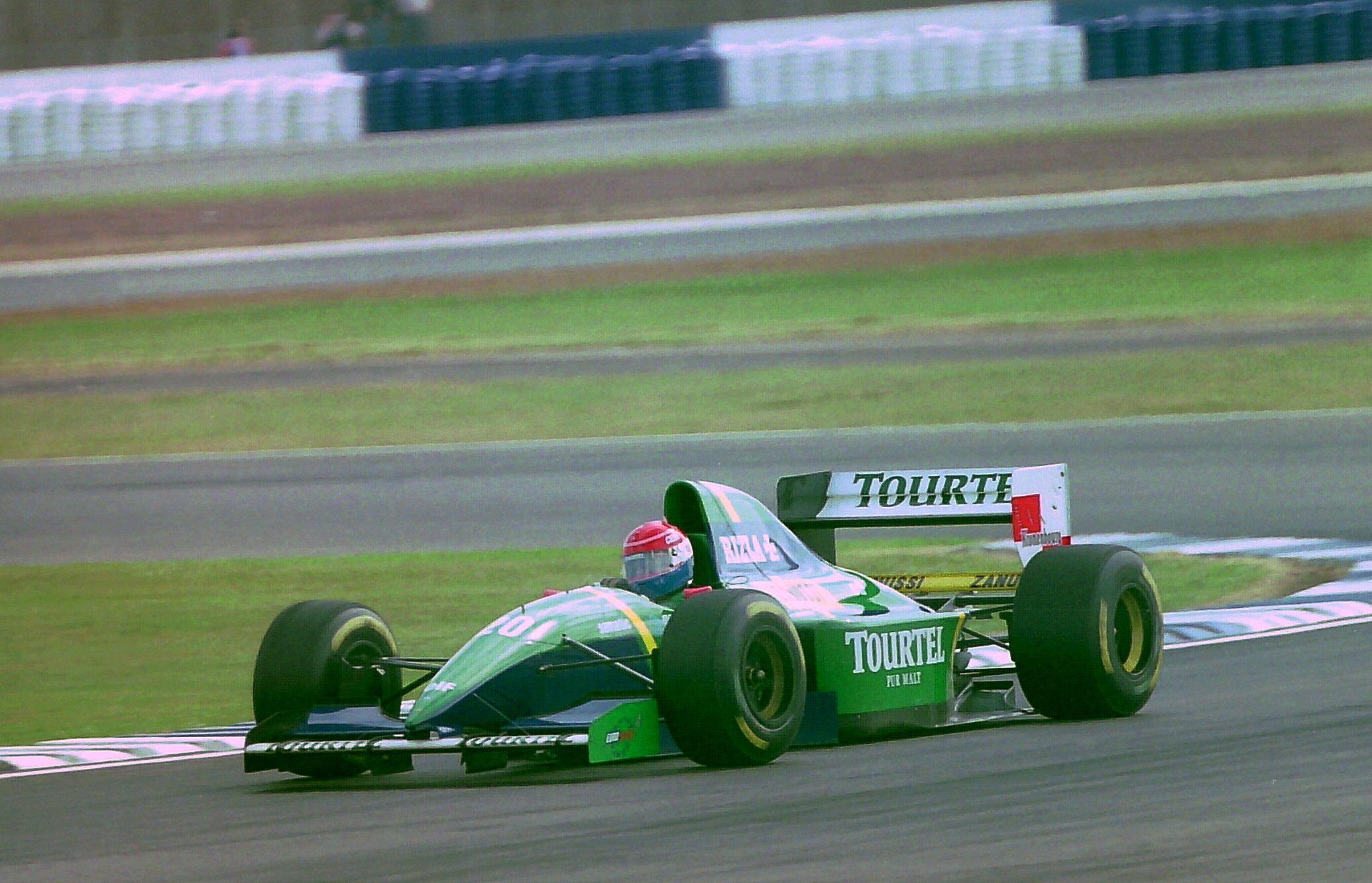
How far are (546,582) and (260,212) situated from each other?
17580 millimetres

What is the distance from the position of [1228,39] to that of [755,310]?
854 centimetres

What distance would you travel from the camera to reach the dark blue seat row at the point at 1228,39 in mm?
26609

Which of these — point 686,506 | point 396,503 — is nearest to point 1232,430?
point 396,503

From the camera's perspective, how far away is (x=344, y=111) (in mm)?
28734

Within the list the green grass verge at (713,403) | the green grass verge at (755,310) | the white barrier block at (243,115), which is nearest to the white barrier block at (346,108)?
the white barrier block at (243,115)

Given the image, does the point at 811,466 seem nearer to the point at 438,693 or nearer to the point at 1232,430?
the point at 1232,430

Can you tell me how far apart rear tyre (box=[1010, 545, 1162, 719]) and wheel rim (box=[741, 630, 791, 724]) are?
1126 millimetres

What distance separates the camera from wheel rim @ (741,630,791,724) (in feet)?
20.9

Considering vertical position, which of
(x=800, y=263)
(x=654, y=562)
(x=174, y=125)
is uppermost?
(x=174, y=125)

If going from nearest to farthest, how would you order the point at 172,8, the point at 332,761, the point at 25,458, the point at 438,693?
the point at 438,693, the point at 332,761, the point at 25,458, the point at 172,8

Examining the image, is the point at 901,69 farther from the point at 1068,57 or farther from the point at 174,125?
the point at 174,125

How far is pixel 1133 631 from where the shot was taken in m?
7.51

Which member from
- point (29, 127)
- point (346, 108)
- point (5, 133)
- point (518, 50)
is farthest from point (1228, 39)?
point (5, 133)

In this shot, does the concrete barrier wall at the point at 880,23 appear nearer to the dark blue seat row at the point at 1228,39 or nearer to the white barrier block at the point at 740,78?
the white barrier block at the point at 740,78
